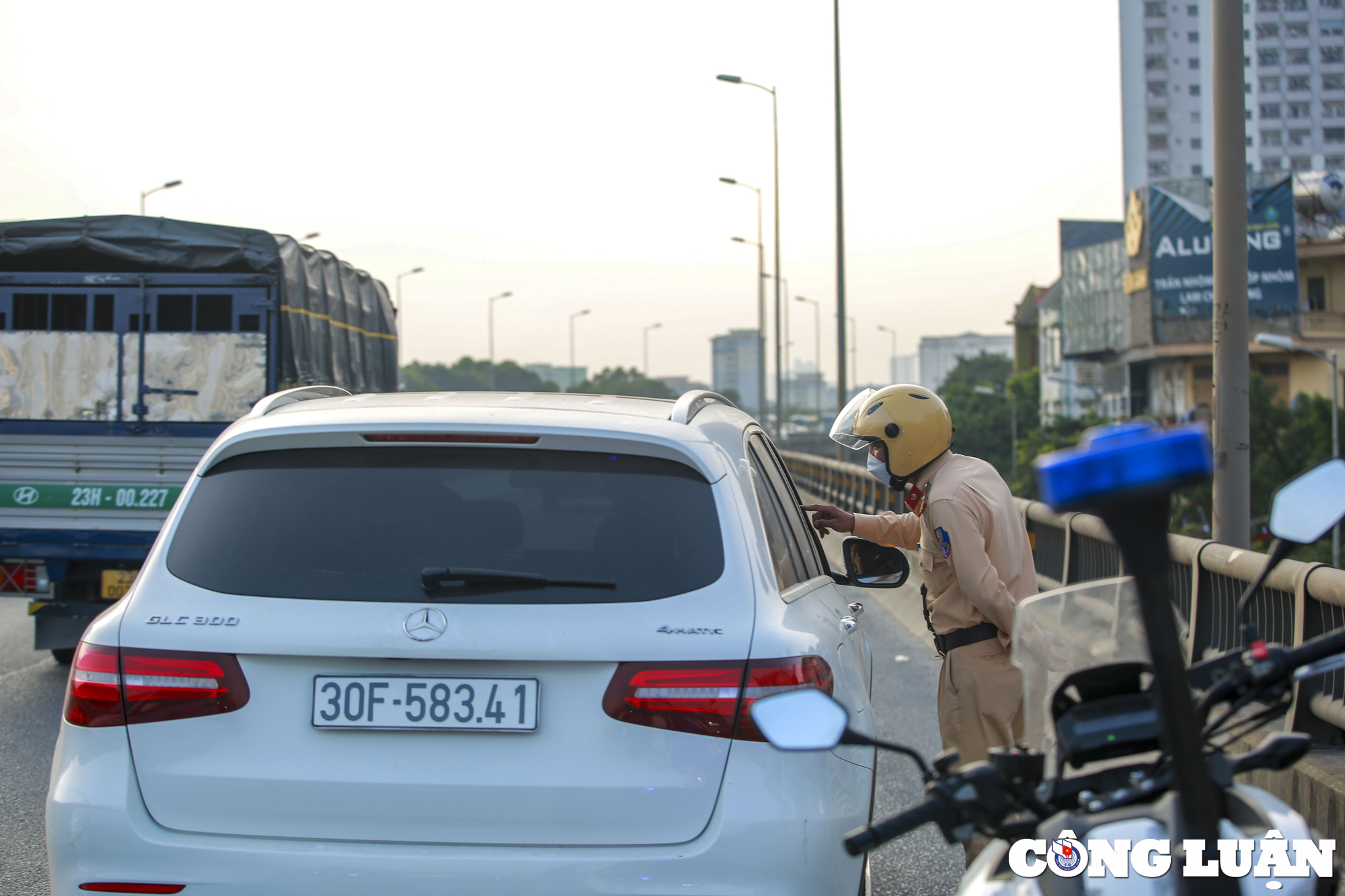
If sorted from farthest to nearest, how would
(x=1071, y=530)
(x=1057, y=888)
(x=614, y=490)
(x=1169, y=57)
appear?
(x=1169, y=57) → (x=1071, y=530) → (x=614, y=490) → (x=1057, y=888)

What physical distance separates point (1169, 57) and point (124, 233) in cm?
14049

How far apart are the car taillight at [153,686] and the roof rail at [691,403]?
3.74ft

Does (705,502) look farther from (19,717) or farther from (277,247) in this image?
(277,247)

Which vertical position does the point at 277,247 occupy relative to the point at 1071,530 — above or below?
above

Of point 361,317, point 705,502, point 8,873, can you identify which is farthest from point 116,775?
point 361,317

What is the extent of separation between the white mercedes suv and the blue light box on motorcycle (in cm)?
129

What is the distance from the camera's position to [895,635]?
10.8 meters

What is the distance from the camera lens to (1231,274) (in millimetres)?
7211

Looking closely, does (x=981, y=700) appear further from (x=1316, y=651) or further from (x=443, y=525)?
(x=1316, y=651)

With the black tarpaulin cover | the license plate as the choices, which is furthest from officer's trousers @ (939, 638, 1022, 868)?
the black tarpaulin cover

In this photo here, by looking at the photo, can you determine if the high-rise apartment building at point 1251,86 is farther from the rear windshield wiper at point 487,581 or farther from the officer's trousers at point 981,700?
the rear windshield wiper at point 487,581

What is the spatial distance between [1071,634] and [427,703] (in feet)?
4.14

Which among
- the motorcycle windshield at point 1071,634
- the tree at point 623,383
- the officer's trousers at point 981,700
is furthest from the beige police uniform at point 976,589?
the tree at point 623,383

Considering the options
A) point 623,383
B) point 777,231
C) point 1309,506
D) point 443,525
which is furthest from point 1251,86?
point 1309,506
